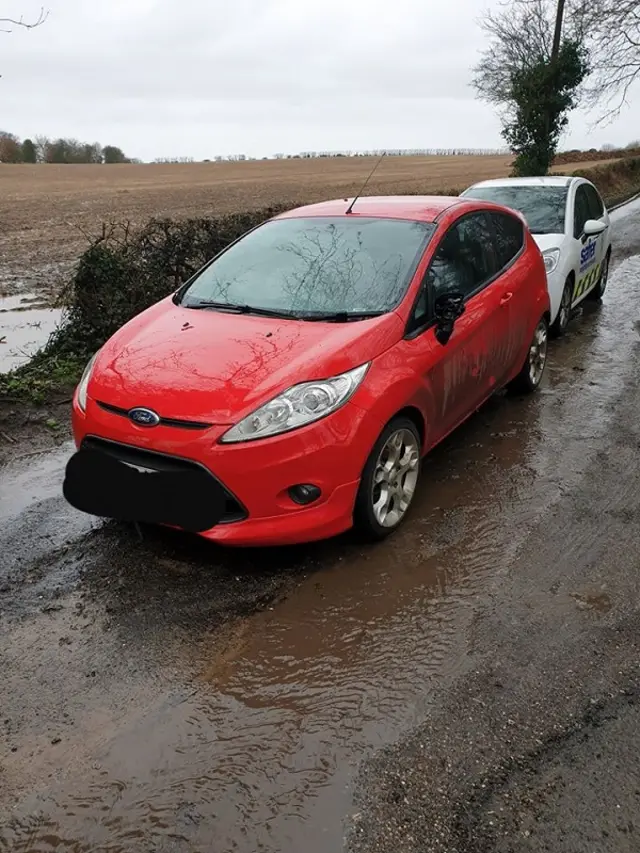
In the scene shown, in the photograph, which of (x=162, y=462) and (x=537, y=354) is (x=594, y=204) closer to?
(x=537, y=354)

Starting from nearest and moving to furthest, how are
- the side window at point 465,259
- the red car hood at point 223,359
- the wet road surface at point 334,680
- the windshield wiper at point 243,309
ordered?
1. the wet road surface at point 334,680
2. the red car hood at point 223,359
3. the windshield wiper at point 243,309
4. the side window at point 465,259

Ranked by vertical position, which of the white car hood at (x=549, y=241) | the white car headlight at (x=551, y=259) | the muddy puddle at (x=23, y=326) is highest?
the white car hood at (x=549, y=241)

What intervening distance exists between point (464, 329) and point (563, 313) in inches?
145

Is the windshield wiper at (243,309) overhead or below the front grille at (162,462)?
overhead

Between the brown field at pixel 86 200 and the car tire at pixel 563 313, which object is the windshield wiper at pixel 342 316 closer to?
the car tire at pixel 563 313

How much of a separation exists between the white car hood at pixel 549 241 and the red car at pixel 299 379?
2813mm

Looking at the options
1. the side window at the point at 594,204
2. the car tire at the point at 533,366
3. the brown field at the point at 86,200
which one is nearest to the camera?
the car tire at the point at 533,366

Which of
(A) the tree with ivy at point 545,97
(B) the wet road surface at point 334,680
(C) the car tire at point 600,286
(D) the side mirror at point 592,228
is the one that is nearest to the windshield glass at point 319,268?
(B) the wet road surface at point 334,680

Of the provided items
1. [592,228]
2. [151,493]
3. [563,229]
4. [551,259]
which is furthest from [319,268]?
[592,228]

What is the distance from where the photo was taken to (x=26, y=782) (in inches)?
98.7

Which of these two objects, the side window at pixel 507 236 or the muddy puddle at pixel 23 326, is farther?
the muddy puddle at pixel 23 326

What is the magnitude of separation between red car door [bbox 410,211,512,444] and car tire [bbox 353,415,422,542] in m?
0.31

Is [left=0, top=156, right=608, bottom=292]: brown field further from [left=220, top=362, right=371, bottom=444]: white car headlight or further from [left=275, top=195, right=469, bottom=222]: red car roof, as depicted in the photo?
[left=220, top=362, right=371, bottom=444]: white car headlight

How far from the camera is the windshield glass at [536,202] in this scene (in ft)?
26.3
